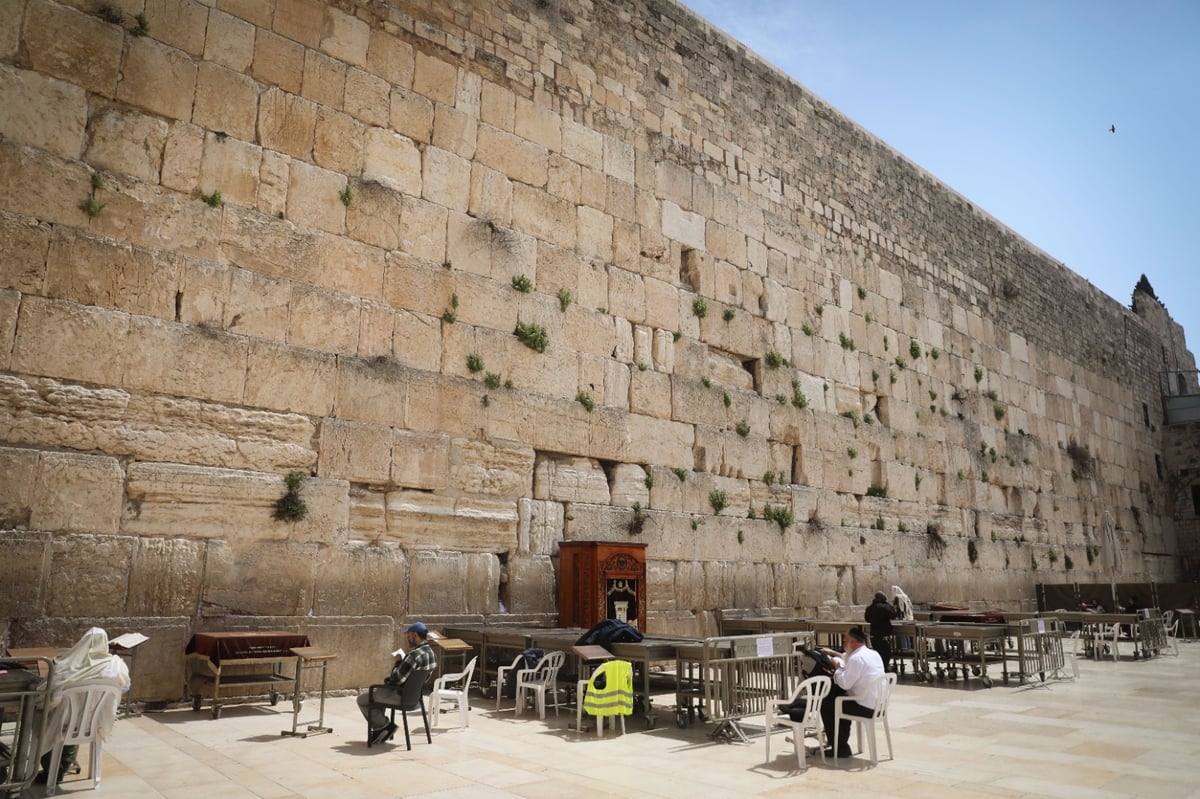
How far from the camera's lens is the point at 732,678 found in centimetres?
605

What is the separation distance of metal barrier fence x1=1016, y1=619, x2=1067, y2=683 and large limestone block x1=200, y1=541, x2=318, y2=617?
7.26m

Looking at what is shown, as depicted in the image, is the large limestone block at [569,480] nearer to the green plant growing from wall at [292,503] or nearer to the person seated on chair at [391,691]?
the green plant growing from wall at [292,503]

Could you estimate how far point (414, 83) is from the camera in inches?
344

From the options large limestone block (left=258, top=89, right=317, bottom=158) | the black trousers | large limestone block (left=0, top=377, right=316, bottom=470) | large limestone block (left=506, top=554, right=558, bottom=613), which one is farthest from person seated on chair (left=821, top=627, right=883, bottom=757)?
large limestone block (left=258, top=89, right=317, bottom=158)

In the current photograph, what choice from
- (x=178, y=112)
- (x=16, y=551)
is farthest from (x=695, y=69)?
(x=16, y=551)

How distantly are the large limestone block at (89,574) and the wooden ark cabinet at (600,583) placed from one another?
13.0ft

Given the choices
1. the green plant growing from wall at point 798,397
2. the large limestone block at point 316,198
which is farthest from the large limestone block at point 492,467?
the green plant growing from wall at point 798,397

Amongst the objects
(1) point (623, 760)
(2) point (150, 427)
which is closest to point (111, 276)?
(2) point (150, 427)

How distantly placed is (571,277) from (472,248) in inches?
53.4

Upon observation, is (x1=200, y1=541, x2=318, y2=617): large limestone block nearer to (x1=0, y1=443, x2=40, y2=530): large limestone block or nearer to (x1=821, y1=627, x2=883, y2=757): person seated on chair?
(x1=0, y1=443, x2=40, y2=530): large limestone block

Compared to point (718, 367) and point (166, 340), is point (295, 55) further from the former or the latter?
point (718, 367)

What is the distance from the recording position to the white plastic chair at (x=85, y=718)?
4125 mm

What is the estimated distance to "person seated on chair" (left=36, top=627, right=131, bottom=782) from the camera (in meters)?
4.16

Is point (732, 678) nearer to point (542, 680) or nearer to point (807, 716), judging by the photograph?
point (807, 716)
